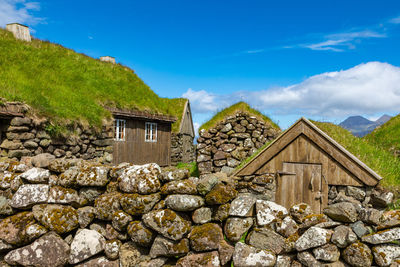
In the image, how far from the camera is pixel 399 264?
330cm

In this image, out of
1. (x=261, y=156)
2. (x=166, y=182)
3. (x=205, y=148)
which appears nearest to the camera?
(x=166, y=182)

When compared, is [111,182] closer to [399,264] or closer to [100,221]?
[100,221]

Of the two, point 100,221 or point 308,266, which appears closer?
point 308,266

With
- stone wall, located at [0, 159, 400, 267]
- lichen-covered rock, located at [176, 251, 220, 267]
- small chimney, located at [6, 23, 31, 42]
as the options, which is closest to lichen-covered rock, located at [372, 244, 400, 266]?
stone wall, located at [0, 159, 400, 267]

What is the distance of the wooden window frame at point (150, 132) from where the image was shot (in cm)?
2134

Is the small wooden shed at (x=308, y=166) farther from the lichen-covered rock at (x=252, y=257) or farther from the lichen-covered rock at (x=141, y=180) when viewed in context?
the lichen-covered rock at (x=141, y=180)

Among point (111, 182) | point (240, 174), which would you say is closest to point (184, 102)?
point (240, 174)

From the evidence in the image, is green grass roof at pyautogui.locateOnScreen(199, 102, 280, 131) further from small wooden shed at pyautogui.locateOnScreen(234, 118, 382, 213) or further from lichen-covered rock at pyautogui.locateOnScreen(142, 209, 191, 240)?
lichen-covered rock at pyautogui.locateOnScreen(142, 209, 191, 240)

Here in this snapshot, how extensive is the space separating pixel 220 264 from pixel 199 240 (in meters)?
0.40

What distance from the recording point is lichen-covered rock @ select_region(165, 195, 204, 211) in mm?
3807

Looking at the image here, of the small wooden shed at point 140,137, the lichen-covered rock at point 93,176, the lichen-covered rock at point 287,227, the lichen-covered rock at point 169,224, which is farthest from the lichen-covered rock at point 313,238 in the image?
the small wooden shed at point 140,137

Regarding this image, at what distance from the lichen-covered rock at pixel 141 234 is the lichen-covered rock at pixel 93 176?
2.79 feet

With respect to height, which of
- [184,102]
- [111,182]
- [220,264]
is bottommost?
[220,264]

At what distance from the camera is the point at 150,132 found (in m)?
21.9
